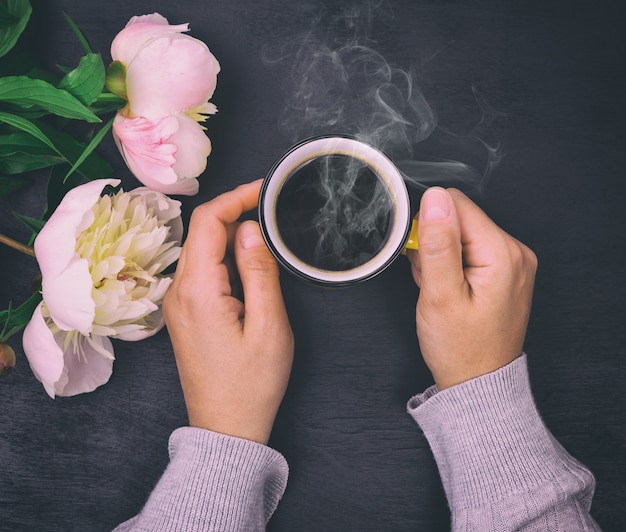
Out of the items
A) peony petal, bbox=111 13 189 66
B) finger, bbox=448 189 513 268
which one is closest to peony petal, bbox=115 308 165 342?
peony petal, bbox=111 13 189 66

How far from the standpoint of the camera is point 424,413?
77 centimetres

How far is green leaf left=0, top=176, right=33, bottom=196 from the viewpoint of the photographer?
771mm

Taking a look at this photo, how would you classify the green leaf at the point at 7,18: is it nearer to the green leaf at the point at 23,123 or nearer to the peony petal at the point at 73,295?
the green leaf at the point at 23,123

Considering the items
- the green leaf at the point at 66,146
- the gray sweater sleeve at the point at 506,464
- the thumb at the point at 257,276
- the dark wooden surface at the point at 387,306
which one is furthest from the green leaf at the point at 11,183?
Answer: the gray sweater sleeve at the point at 506,464

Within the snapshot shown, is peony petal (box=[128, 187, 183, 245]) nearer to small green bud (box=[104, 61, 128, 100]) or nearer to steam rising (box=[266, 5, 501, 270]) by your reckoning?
small green bud (box=[104, 61, 128, 100])

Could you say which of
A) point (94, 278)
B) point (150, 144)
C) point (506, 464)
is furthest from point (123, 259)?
point (506, 464)

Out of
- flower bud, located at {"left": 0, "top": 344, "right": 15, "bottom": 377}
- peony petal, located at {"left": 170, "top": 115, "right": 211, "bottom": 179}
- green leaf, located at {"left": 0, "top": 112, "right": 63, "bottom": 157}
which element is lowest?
flower bud, located at {"left": 0, "top": 344, "right": 15, "bottom": 377}

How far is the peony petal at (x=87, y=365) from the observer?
0.68 meters

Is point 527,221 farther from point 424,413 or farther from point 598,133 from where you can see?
point 424,413

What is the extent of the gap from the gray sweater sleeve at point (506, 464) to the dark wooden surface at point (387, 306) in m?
0.10

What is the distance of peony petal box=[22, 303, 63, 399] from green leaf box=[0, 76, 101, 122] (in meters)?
0.24

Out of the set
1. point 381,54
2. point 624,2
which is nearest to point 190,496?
point 381,54

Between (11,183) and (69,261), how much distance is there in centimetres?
A: 34

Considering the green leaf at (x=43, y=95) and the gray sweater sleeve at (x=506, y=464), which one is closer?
the green leaf at (x=43, y=95)
